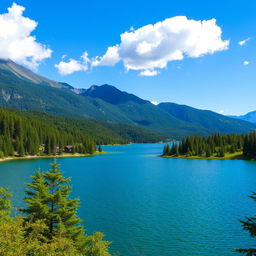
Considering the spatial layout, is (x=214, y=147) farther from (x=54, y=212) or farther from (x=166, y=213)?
(x=54, y=212)

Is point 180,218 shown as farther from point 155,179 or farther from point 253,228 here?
point 155,179

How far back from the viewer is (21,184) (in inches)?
2923

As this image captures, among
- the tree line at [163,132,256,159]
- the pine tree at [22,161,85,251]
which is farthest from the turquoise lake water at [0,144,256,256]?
the tree line at [163,132,256,159]

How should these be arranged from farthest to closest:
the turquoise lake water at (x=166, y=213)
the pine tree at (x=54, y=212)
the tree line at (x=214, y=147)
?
the tree line at (x=214, y=147) → the turquoise lake water at (x=166, y=213) → the pine tree at (x=54, y=212)

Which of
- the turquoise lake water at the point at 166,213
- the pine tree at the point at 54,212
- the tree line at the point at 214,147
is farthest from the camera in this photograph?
the tree line at the point at 214,147

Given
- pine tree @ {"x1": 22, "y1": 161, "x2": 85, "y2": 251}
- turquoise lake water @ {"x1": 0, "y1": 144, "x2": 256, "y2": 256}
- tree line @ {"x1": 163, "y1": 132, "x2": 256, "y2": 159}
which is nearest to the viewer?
pine tree @ {"x1": 22, "y1": 161, "x2": 85, "y2": 251}

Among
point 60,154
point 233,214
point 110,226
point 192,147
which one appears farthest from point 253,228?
point 60,154

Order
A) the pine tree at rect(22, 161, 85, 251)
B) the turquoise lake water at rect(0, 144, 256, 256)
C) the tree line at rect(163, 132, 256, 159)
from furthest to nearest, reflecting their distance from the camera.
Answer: the tree line at rect(163, 132, 256, 159) < the turquoise lake water at rect(0, 144, 256, 256) < the pine tree at rect(22, 161, 85, 251)

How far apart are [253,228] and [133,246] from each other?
26483 millimetres

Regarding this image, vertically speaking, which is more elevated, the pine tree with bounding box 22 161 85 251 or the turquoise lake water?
the pine tree with bounding box 22 161 85 251

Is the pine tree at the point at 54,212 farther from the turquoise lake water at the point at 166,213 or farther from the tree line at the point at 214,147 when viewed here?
the tree line at the point at 214,147

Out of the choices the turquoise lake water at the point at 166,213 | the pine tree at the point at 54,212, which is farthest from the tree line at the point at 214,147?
the pine tree at the point at 54,212

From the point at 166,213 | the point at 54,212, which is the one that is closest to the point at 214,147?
the point at 166,213

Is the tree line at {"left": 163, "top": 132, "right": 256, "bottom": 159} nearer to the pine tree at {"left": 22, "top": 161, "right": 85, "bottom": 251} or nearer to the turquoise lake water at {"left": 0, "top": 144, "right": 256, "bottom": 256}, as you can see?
the turquoise lake water at {"left": 0, "top": 144, "right": 256, "bottom": 256}
